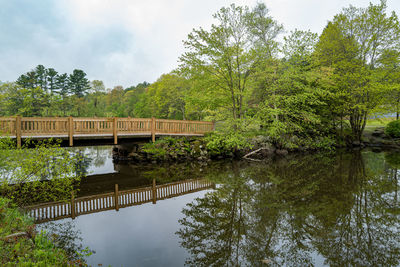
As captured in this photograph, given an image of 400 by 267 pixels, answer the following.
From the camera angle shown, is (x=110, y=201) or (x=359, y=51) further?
(x=359, y=51)

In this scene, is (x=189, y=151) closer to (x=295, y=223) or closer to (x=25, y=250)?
(x=295, y=223)

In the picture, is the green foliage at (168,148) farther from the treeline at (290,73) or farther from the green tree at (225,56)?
the green tree at (225,56)

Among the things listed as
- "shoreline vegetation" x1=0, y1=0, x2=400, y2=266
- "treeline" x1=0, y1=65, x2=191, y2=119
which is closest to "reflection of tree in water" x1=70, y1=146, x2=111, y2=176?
"shoreline vegetation" x1=0, y1=0, x2=400, y2=266

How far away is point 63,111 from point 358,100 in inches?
1651

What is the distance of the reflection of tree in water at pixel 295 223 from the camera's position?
14.3 feet

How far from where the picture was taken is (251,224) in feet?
19.0

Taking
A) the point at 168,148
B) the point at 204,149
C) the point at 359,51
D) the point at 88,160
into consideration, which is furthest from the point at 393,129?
the point at 88,160

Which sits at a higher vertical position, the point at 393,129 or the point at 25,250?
the point at 393,129

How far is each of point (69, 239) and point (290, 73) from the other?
18.4 meters

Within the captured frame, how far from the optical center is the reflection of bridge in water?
22.3ft

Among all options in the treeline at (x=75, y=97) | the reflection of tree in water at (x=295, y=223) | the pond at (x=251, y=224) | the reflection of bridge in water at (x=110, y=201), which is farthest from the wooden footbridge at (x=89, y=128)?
the reflection of tree in water at (x=295, y=223)

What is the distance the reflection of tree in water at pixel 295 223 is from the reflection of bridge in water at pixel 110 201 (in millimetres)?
1497

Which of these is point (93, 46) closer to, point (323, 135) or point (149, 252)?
point (323, 135)

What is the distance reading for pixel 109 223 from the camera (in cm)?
634
